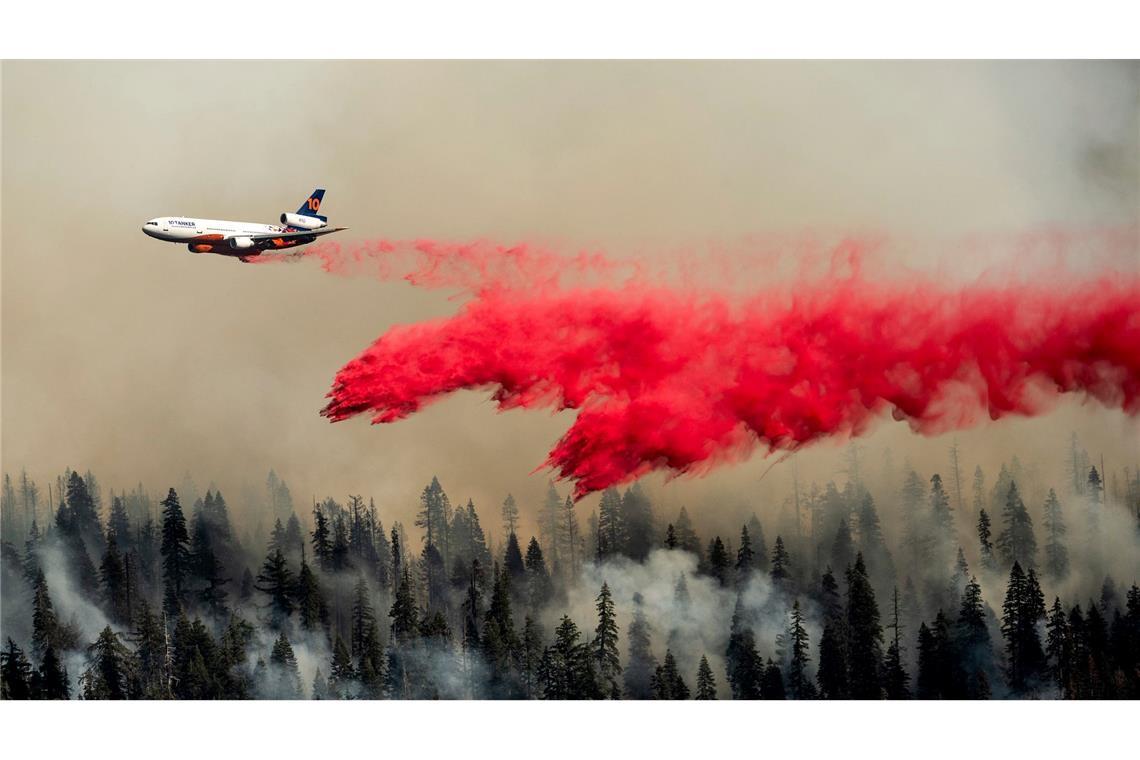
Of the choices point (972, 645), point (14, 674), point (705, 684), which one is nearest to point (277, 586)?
point (14, 674)

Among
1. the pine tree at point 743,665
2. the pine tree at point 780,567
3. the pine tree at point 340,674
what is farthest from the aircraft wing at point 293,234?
the pine tree at point 743,665

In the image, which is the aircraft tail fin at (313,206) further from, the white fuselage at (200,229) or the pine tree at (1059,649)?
the pine tree at (1059,649)

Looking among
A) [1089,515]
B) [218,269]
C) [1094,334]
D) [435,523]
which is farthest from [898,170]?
[218,269]

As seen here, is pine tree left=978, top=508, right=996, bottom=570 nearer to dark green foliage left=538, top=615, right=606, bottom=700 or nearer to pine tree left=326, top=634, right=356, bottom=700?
dark green foliage left=538, top=615, right=606, bottom=700

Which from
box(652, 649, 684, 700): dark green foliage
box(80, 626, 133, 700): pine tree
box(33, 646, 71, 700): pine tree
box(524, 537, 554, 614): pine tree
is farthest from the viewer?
box(524, 537, 554, 614): pine tree

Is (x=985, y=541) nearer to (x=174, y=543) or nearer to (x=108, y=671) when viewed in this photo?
(x=174, y=543)

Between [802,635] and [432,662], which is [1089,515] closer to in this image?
[802,635]

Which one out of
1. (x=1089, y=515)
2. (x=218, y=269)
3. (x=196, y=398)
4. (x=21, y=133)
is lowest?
(x=1089, y=515)

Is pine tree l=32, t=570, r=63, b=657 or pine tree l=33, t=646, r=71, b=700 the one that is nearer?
pine tree l=33, t=646, r=71, b=700

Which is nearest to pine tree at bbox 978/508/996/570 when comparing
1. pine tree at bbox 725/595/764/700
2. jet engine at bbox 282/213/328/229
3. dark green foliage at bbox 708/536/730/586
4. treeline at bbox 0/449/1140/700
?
treeline at bbox 0/449/1140/700
